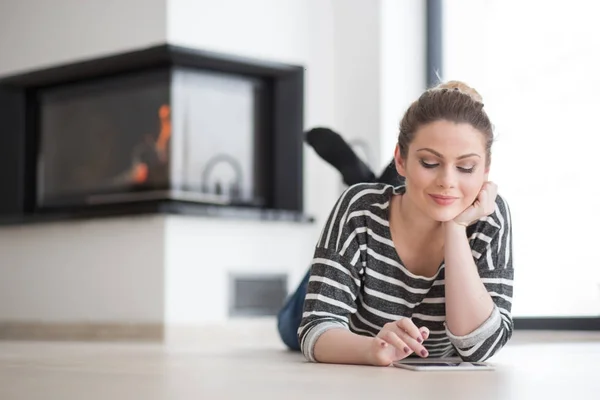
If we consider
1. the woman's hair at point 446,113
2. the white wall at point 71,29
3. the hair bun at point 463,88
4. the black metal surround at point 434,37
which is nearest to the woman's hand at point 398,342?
the woman's hair at point 446,113

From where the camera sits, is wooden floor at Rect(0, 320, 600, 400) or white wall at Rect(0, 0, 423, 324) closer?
wooden floor at Rect(0, 320, 600, 400)

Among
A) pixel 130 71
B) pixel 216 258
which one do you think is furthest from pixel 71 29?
pixel 216 258

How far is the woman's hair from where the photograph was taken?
76.5 inches

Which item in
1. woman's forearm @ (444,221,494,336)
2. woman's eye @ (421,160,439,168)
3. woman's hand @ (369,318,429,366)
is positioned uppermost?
woman's eye @ (421,160,439,168)

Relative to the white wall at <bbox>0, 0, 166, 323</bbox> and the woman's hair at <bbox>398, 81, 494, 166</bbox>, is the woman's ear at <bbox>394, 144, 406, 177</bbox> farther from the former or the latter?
the white wall at <bbox>0, 0, 166, 323</bbox>

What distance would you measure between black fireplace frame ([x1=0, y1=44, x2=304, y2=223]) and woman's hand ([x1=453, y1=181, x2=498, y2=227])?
2.46 meters

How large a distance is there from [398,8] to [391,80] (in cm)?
36

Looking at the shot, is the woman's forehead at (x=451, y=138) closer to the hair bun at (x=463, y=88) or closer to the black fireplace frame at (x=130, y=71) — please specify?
the hair bun at (x=463, y=88)

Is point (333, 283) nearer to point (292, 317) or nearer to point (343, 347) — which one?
point (343, 347)

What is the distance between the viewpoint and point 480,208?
1.99 meters

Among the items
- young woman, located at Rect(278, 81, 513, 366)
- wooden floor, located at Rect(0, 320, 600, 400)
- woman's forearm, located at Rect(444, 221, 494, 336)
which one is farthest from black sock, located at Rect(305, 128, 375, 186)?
woman's forearm, located at Rect(444, 221, 494, 336)

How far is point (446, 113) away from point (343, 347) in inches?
19.9

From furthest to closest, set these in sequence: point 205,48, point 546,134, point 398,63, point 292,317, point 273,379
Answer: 1. point 398,63
2. point 205,48
3. point 546,134
4. point 292,317
5. point 273,379

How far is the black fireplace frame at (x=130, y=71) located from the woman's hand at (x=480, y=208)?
8.06 feet
